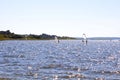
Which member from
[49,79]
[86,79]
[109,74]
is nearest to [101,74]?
[109,74]

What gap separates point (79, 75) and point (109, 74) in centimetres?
379

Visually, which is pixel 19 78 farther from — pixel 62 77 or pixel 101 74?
pixel 101 74

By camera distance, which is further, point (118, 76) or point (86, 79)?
point (118, 76)

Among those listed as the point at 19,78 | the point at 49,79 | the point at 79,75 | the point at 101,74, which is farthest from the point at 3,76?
the point at 101,74

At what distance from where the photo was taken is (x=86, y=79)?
3650 cm

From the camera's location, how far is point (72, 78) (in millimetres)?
37031

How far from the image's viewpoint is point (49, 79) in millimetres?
35938

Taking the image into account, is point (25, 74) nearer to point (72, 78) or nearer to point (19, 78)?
point (19, 78)

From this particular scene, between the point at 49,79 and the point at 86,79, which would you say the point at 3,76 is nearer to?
the point at 49,79

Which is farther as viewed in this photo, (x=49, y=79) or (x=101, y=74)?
(x=101, y=74)

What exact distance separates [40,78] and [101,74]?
7.93 meters

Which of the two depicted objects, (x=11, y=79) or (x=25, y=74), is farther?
(x=25, y=74)

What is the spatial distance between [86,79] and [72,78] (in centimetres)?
148

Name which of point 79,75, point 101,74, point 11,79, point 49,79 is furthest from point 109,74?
point 11,79
